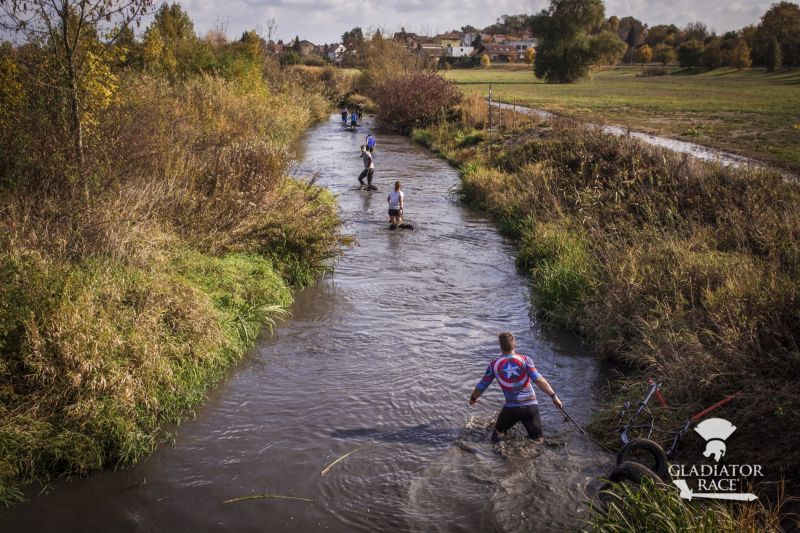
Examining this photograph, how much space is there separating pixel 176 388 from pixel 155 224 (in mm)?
3928

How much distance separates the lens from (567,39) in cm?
7656

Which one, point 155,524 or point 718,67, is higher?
point 718,67

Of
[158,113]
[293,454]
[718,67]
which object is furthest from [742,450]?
[718,67]

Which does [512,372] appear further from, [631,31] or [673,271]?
[631,31]

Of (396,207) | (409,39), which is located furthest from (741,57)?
(396,207)

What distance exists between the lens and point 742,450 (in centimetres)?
695

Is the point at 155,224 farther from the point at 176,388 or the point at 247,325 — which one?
the point at 176,388

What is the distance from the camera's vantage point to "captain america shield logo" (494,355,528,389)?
25.7ft

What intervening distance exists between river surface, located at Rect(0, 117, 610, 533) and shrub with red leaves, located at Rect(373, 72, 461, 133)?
26.2 metres

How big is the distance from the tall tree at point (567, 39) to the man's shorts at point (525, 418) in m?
74.0

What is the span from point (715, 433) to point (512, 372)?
→ 2.30 meters

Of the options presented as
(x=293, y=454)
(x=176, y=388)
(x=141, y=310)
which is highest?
(x=141, y=310)

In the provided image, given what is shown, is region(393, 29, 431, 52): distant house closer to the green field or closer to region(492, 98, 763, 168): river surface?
the green field

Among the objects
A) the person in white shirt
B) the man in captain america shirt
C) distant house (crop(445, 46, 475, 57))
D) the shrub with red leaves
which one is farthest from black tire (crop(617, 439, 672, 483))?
distant house (crop(445, 46, 475, 57))
